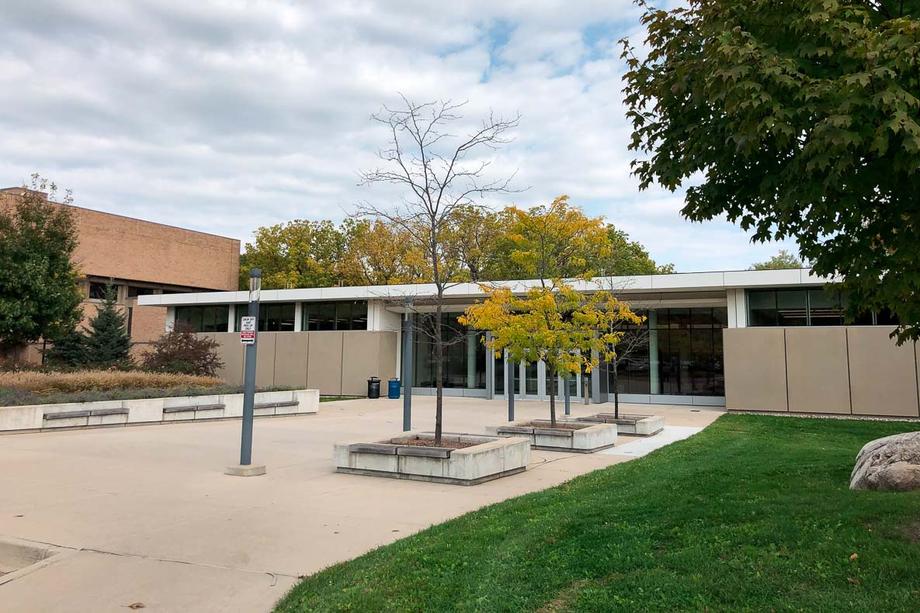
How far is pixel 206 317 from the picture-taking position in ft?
119

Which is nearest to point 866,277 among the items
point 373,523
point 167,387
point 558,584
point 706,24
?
point 706,24

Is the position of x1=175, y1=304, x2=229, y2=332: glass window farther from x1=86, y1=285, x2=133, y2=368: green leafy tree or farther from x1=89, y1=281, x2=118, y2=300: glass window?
x1=89, y1=281, x2=118, y2=300: glass window

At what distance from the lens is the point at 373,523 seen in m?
7.12

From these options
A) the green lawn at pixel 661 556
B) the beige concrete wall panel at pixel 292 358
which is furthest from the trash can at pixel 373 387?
the green lawn at pixel 661 556

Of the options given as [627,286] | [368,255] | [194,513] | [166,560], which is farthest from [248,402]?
[368,255]

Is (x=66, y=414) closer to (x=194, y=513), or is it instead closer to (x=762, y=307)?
(x=194, y=513)

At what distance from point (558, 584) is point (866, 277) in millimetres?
3310

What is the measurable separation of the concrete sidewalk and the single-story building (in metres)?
5.77

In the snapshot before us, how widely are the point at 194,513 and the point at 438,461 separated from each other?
3.42 meters

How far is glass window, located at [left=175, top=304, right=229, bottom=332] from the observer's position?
35500 millimetres

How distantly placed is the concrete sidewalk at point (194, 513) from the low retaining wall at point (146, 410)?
1.09 meters

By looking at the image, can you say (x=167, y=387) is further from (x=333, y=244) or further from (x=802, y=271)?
(x=333, y=244)

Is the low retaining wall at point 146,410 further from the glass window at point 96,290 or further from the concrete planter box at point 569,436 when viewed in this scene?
the glass window at point 96,290

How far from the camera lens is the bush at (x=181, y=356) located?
92.7 feet
